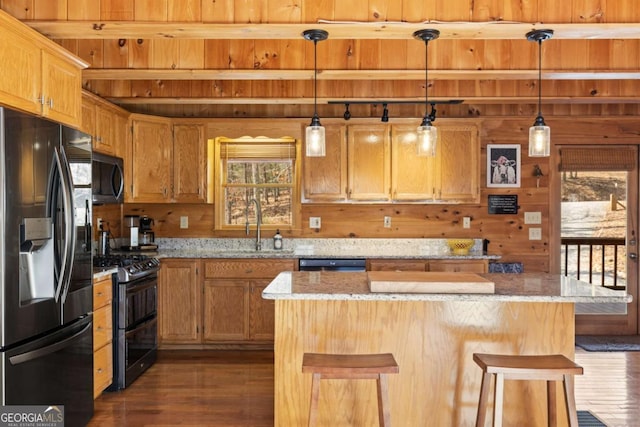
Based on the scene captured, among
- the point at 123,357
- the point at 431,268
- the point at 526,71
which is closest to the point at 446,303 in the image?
the point at 526,71

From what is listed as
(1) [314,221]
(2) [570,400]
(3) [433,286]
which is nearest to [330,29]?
(3) [433,286]

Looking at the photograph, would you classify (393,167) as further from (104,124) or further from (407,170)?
(104,124)

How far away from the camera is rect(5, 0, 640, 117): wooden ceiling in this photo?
2.57 meters

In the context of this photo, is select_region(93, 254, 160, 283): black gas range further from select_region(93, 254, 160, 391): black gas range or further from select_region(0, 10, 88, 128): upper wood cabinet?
select_region(0, 10, 88, 128): upper wood cabinet

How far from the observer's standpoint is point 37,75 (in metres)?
2.69

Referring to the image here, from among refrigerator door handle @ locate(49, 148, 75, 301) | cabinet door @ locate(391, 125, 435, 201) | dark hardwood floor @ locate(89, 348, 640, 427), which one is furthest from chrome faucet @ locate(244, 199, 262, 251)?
refrigerator door handle @ locate(49, 148, 75, 301)

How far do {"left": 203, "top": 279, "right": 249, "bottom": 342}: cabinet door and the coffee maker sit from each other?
883 millimetres

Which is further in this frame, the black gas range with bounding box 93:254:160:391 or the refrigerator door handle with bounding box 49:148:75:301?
the black gas range with bounding box 93:254:160:391

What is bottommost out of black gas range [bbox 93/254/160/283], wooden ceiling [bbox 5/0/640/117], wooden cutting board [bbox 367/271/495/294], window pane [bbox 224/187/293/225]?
black gas range [bbox 93/254/160/283]

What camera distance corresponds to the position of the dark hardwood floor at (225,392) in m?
3.17

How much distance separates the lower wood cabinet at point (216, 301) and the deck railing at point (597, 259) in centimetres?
310

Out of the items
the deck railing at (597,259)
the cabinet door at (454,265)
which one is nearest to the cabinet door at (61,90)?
the cabinet door at (454,265)

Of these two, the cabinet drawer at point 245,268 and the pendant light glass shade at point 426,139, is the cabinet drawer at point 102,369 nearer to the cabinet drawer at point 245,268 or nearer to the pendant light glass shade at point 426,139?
the cabinet drawer at point 245,268

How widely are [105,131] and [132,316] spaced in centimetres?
155
